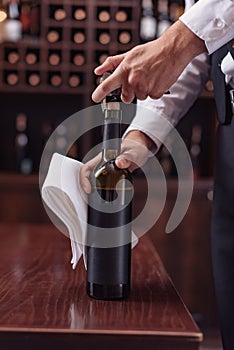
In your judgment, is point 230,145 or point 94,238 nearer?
point 94,238

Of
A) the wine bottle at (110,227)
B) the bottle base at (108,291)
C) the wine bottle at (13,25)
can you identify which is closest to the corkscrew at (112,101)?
the wine bottle at (110,227)

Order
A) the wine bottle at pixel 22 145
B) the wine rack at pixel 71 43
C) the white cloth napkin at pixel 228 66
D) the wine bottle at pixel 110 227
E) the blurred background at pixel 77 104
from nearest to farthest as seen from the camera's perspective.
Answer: the wine bottle at pixel 110 227, the white cloth napkin at pixel 228 66, the blurred background at pixel 77 104, the wine rack at pixel 71 43, the wine bottle at pixel 22 145

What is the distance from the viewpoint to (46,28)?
311 centimetres

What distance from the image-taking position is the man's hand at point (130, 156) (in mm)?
936

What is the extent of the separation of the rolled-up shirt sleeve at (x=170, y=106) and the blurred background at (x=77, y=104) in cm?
161

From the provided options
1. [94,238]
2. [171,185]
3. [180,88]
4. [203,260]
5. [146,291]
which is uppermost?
[180,88]

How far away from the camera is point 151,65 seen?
93 centimetres

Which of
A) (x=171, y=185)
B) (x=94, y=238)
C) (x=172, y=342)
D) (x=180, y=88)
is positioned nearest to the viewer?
(x=172, y=342)

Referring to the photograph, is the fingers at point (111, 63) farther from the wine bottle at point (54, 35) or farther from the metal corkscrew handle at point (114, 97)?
the wine bottle at point (54, 35)

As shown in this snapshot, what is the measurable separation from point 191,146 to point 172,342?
268 centimetres

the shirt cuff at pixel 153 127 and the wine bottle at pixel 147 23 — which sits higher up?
the wine bottle at pixel 147 23

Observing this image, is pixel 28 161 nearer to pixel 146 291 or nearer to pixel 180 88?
pixel 180 88

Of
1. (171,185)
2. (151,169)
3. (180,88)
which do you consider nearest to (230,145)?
(180,88)

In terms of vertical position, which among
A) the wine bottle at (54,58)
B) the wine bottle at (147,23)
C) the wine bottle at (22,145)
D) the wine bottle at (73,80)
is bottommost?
the wine bottle at (22,145)
